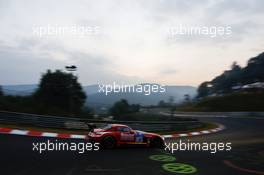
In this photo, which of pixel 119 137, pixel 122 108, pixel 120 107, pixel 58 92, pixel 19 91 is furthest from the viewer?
pixel 122 108

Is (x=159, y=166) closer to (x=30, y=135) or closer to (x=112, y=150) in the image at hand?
(x=112, y=150)

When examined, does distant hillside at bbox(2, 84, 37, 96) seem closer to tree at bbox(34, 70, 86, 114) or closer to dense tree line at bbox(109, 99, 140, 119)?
tree at bbox(34, 70, 86, 114)

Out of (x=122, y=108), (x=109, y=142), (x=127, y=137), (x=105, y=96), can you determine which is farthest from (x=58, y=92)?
(x=109, y=142)

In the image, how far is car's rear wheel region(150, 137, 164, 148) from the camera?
48.4ft

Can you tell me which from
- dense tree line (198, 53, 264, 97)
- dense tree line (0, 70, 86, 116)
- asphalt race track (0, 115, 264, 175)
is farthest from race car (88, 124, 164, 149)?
dense tree line (198, 53, 264, 97)

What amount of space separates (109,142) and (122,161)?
2689 millimetres

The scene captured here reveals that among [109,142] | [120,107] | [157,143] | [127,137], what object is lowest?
[157,143]

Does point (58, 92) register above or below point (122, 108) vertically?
above

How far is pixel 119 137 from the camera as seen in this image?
14.0m

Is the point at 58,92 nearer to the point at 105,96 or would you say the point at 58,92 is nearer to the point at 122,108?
the point at 122,108

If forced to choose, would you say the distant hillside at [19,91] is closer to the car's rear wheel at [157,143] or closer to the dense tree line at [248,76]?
the car's rear wheel at [157,143]

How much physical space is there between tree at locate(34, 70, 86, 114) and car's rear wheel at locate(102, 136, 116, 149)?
29.5m

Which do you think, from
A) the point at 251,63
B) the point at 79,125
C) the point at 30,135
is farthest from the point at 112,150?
the point at 251,63

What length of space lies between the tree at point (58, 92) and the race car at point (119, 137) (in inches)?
1138
